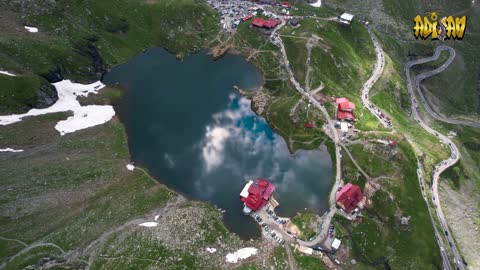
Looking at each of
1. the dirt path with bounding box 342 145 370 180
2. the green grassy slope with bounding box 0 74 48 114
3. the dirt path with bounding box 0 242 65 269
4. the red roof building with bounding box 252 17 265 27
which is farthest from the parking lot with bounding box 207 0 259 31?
the dirt path with bounding box 0 242 65 269

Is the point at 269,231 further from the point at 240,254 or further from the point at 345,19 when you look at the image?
the point at 345,19

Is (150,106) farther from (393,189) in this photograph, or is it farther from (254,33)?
(393,189)

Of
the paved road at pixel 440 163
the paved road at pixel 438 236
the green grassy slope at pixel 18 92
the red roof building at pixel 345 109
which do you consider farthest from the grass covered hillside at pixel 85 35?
the paved road at pixel 438 236

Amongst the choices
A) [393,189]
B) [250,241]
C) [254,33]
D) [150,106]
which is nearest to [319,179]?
[393,189]

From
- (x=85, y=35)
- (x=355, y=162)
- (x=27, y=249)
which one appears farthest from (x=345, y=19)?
(x=27, y=249)

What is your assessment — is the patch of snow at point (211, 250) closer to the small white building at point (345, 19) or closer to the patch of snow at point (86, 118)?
the patch of snow at point (86, 118)

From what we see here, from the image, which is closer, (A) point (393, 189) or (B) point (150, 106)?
(A) point (393, 189)
